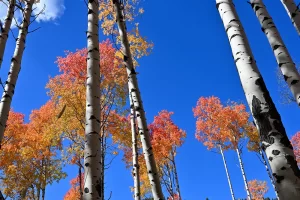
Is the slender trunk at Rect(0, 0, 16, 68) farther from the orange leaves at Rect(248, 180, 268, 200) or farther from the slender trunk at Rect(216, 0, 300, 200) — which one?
the orange leaves at Rect(248, 180, 268, 200)

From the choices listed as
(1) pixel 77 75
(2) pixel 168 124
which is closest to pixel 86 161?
(1) pixel 77 75

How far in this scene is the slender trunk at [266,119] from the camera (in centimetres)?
→ 189

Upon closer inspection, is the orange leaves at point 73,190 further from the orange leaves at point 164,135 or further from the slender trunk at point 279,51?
the slender trunk at point 279,51

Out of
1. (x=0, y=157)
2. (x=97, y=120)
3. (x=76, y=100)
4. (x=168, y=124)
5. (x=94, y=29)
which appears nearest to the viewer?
(x=97, y=120)

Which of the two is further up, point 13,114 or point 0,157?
point 13,114

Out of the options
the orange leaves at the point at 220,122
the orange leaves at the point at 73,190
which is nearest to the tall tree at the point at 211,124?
the orange leaves at the point at 220,122

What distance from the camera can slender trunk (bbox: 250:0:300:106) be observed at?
4.26 meters

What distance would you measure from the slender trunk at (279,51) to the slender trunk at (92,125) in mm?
2964

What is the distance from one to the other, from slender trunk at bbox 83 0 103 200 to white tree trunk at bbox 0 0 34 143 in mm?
1712

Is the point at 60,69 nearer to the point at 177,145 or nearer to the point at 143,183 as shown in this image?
the point at 177,145

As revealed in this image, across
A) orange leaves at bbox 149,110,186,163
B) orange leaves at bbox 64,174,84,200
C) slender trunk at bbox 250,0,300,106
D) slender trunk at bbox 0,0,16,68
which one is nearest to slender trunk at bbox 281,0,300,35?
slender trunk at bbox 250,0,300,106

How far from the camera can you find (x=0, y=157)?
13.0 meters

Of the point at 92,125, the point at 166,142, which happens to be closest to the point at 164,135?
the point at 166,142

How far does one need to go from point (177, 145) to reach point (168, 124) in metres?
1.83
